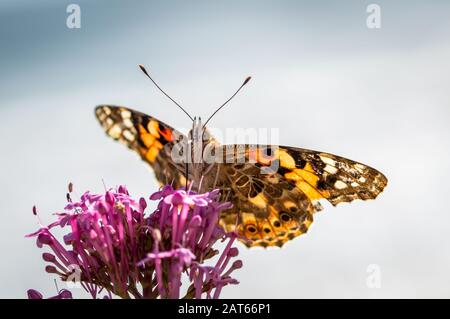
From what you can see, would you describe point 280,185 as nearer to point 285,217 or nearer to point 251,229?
point 285,217

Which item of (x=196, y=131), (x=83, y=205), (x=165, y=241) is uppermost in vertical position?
(x=196, y=131)

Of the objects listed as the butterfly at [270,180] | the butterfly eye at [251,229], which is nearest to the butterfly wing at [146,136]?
the butterfly at [270,180]

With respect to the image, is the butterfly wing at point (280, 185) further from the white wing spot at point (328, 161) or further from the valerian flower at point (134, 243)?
the valerian flower at point (134, 243)

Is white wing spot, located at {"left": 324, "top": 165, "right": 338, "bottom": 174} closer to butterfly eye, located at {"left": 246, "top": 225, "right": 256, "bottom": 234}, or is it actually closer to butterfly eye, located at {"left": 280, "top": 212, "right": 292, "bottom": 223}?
butterfly eye, located at {"left": 280, "top": 212, "right": 292, "bottom": 223}

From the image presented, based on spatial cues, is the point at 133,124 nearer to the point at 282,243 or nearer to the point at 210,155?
the point at 210,155

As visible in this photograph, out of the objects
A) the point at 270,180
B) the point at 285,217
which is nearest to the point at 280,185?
the point at 270,180
